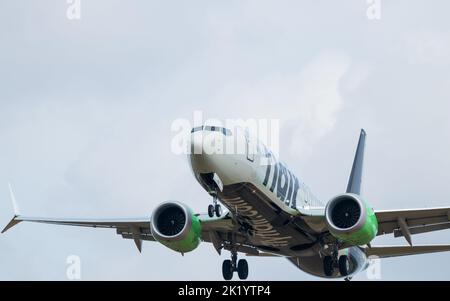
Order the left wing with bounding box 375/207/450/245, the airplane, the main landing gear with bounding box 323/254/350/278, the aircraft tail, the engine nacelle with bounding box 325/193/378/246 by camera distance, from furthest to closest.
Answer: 1. the aircraft tail
2. the main landing gear with bounding box 323/254/350/278
3. the left wing with bounding box 375/207/450/245
4. the engine nacelle with bounding box 325/193/378/246
5. the airplane

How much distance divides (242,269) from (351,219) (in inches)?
265

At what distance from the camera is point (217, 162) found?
108ft

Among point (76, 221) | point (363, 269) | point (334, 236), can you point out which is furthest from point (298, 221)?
point (76, 221)

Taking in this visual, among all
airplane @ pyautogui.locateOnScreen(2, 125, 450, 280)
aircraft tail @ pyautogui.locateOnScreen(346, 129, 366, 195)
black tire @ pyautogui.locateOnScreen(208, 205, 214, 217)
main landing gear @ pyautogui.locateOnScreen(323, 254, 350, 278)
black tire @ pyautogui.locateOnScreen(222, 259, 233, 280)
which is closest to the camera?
black tire @ pyautogui.locateOnScreen(208, 205, 214, 217)

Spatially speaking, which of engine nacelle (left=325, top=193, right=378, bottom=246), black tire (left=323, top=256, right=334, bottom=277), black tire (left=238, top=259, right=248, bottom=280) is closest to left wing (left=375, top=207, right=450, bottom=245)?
engine nacelle (left=325, top=193, right=378, bottom=246)

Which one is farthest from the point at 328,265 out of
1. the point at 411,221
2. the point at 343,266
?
the point at 411,221

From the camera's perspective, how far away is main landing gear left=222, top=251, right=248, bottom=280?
40812mm

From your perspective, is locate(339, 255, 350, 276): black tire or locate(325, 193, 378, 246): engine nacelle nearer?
locate(325, 193, 378, 246): engine nacelle

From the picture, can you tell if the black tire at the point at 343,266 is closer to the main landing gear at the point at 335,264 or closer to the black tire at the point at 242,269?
the main landing gear at the point at 335,264

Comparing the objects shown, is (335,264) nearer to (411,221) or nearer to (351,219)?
(411,221)

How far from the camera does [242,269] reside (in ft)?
135

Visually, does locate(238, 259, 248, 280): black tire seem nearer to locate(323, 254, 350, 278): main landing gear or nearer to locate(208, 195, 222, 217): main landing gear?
locate(323, 254, 350, 278): main landing gear
